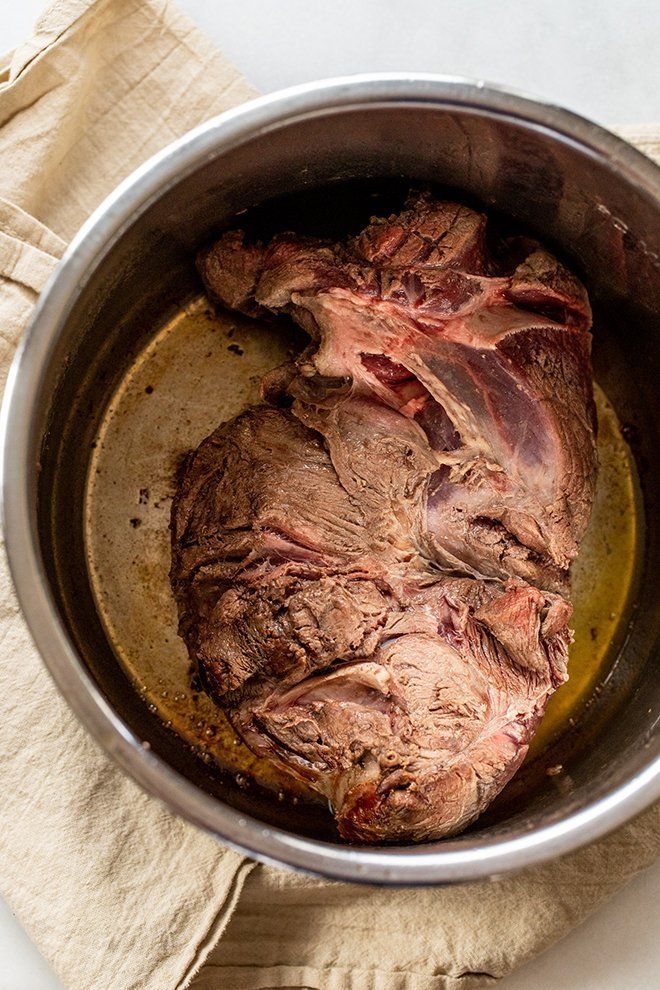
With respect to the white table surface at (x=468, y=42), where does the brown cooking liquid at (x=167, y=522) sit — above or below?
below

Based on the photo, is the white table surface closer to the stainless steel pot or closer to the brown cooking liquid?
the stainless steel pot

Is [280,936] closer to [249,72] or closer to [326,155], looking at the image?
[326,155]

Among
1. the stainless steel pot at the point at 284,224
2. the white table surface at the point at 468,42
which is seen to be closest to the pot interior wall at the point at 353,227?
the stainless steel pot at the point at 284,224

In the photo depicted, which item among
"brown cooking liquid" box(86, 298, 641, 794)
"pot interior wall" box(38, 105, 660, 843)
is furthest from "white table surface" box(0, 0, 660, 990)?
"brown cooking liquid" box(86, 298, 641, 794)

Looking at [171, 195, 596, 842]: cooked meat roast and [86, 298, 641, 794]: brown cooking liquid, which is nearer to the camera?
[171, 195, 596, 842]: cooked meat roast

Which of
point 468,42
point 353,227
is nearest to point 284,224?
point 353,227

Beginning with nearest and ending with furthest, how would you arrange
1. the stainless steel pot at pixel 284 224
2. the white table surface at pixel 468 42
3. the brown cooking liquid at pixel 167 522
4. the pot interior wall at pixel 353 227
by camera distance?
the stainless steel pot at pixel 284 224, the pot interior wall at pixel 353 227, the brown cooking liquid at pixel 167 522, the white table surface at pixel 468 42

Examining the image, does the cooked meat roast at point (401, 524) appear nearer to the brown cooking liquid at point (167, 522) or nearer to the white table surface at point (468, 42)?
the brown cooking liquid at point (167, 522)
